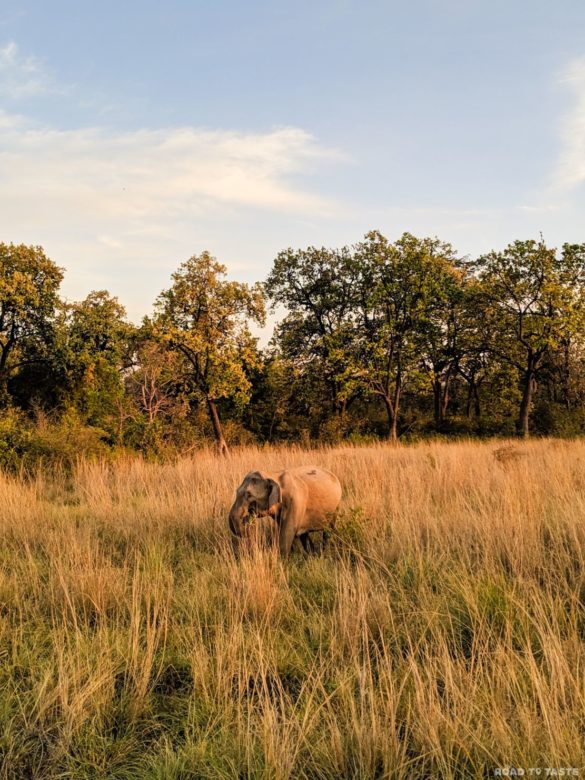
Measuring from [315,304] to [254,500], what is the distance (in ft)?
83.2

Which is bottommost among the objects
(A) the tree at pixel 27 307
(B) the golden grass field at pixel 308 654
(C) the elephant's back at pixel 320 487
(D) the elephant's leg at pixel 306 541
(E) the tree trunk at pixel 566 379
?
(D) the elephant's leg at pixel 306 541

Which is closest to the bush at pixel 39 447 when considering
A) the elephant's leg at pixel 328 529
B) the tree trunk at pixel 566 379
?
the elephant's leg at pixel 328 529

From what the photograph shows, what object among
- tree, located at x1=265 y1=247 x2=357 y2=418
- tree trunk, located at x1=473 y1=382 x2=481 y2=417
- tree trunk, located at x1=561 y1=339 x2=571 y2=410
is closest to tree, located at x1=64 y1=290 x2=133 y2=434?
tree, located at x1=265 y1=247 x2=357 y2=418

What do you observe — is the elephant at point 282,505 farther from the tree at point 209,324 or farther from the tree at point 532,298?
the tree at point 532,298

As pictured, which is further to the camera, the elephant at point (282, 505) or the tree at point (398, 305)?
the tree at point (398, 305)

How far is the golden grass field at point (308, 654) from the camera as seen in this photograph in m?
2.24

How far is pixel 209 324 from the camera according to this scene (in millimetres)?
23969

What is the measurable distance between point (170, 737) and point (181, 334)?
2112 cm

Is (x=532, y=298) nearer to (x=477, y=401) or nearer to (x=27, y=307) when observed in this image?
(x=477, y=401)

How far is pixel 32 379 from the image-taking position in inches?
1027

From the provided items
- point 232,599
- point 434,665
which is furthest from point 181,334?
point 434,665

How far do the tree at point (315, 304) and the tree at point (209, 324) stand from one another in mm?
5810

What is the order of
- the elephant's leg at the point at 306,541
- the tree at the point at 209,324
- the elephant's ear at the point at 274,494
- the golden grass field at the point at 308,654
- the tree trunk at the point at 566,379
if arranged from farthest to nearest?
the tree trunk at the point at 566,379
the tree at the point at 209,324
the elephant's leg at the point at 306,541
the elephant's ear at the point at 274,494
the golden grass field at the point at 308,654

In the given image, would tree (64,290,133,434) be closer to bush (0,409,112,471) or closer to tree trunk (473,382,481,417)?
bush (0,409,112,471)
